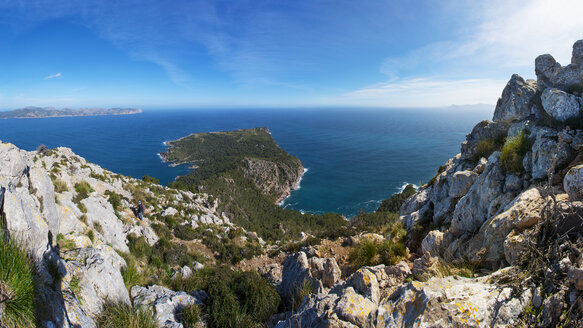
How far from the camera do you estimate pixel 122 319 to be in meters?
5.41

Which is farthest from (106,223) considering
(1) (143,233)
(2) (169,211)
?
(2) (169,211)

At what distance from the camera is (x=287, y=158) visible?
116875 mm

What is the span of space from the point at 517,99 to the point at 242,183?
270ft

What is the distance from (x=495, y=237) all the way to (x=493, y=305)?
9.71ft

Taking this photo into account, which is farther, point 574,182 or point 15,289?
point 574,182

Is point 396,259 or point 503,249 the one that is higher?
point 503,249

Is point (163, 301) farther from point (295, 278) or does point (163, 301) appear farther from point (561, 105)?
point (561, 105)

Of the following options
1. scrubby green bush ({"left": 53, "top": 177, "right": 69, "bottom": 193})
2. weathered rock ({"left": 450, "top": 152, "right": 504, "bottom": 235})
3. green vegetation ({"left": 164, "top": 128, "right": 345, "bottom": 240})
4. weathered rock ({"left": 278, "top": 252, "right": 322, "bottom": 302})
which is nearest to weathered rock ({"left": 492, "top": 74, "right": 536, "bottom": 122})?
weathered rock ({"left": 450, "top": 152, "right": 504, "bottom": 235})

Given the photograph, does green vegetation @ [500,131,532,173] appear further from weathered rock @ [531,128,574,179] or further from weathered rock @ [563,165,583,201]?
weathered rock @ [563,165,583,201]

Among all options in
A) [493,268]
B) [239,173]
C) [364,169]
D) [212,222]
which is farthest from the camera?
[364,169]

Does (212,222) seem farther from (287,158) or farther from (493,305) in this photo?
(287,158)

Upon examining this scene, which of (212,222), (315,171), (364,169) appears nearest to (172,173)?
(315,171)

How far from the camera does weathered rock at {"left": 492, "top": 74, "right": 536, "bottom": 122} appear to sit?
37.0ft

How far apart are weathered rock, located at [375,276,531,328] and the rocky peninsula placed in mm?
18
